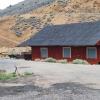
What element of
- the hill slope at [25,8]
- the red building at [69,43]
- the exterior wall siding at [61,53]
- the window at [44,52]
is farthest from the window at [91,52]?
the hill slope at [25,8]

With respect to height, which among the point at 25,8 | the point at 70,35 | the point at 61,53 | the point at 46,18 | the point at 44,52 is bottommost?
the point at 61,53

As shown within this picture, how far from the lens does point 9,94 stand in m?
17.6

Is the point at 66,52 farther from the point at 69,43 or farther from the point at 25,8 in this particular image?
the point at 25,8

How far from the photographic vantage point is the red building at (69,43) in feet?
145

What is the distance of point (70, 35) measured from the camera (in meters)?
48.5

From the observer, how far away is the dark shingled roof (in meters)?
45.0

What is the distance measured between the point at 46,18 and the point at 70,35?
42.9 meters

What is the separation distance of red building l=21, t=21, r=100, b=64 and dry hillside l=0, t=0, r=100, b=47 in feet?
86.4

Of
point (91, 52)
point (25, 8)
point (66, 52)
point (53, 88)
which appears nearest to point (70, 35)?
point (66, 52)

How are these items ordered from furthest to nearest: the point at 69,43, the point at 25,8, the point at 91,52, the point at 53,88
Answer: the point at 25,8, the point at 69,43, the point at 91,52, the point at 53,88

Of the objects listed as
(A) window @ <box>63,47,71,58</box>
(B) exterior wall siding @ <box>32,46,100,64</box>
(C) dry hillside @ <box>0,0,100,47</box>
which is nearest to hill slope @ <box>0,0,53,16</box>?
(C) dry hillside @ <box>0,0,100,47</box>

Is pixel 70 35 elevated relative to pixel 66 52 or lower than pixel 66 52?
elevated

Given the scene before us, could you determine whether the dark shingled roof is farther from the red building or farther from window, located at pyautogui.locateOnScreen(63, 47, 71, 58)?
window, located at pyautogui.locateOnScreen(63, 47, 71, 58)

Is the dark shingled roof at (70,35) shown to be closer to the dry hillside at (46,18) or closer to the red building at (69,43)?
A: the red building at (69,43)
